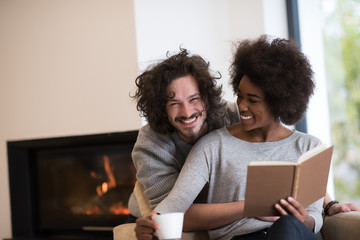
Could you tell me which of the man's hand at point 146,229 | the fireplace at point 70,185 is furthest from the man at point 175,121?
the fireplace at point 70,185

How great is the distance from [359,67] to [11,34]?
8.59 ft

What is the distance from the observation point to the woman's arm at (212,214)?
5.66 feet

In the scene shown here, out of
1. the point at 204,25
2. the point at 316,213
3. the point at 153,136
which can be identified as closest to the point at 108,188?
the point at 204,25

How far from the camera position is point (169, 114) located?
1.88 meters

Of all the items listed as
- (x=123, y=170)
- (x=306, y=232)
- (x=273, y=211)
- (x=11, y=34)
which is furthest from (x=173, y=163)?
(x=11, y=34)

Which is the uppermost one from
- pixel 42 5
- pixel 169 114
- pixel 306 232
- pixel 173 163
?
pixel 42 5

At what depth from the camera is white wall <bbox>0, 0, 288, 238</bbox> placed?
3285 mm

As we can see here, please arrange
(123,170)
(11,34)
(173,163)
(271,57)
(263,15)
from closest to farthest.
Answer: (271,57) → (173,163) → (263,15) → (123,170) → (11,34)

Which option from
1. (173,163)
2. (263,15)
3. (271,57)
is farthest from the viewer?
(263,15)

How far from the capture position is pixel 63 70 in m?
3.61

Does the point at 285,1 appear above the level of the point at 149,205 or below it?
above

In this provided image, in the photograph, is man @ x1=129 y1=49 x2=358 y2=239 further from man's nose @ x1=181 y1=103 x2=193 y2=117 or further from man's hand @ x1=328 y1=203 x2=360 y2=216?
man's hand @ x1=328 y1=203 x2=360 y2=216

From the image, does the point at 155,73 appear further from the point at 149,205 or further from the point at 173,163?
the point at 149,205

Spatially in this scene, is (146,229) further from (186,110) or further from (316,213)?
(316,213)
